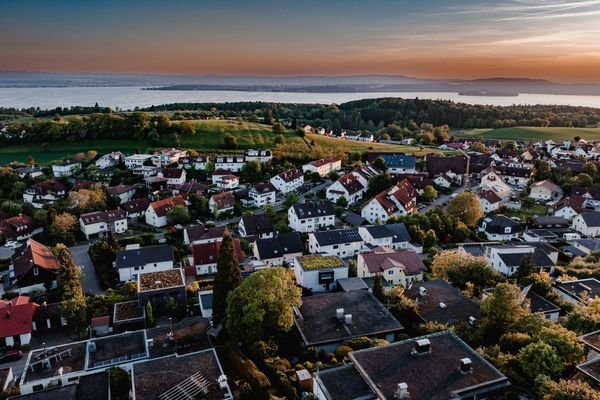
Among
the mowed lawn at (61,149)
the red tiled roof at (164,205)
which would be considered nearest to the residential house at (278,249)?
the red tiled roof at (164,205)

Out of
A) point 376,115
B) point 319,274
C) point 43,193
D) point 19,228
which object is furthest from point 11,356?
point 376,115

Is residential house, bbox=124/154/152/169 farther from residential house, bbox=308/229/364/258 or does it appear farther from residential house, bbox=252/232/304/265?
residential house, bbox=308/229/364/258

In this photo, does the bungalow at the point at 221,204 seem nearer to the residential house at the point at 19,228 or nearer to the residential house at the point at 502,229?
the residential house at the point at 19,228

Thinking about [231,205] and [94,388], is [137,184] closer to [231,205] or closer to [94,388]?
[231,205]

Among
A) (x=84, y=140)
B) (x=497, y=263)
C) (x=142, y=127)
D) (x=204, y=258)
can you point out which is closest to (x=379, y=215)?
(x=497, y=263)

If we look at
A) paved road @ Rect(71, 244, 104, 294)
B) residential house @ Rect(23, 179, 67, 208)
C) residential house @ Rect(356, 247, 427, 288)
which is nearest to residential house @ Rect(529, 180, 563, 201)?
residential house @ Rect(356, 247, 427, 288)

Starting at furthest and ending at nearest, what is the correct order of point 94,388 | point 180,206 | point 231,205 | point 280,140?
1. point 280,140
2. point 231,205
3. point 180,206
4. point 94,388

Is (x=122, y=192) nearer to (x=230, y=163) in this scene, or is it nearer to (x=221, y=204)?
(x=221, y=204)
